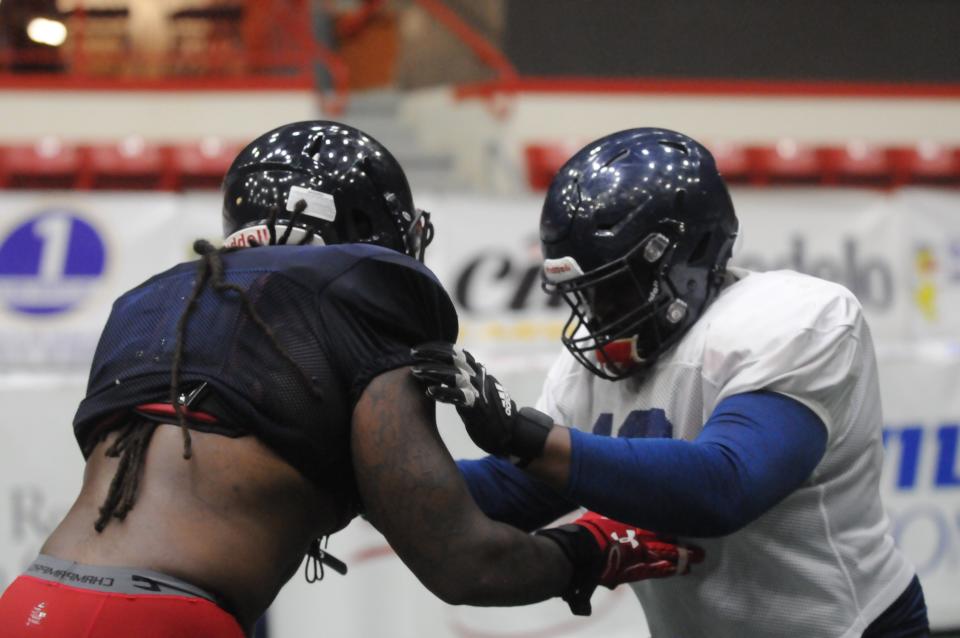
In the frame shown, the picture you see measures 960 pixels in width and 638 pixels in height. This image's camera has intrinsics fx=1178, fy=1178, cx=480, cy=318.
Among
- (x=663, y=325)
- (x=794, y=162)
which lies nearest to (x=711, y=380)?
(x=663, y=325)

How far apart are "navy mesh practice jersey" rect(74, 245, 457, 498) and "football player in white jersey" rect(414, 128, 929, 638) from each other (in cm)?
9

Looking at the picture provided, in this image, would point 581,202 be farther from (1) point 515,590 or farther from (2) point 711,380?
(1) point 515,590

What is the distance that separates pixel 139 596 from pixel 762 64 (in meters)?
8.17

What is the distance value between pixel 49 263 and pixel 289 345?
2.84m

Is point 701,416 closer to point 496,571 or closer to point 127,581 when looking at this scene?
point 496,571

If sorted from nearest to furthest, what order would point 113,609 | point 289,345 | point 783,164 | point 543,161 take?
point 113,609, point 289,345, point 543,161, point 783,164

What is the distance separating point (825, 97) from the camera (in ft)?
27.3

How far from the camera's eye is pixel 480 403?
165 cm

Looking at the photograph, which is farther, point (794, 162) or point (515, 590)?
point (794, 162)

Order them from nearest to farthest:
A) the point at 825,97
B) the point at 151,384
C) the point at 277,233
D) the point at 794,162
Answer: the point at 151,384
the point at 277,233
the point at 794,162
the point at 825,97

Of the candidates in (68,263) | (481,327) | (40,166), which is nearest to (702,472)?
(481,327)

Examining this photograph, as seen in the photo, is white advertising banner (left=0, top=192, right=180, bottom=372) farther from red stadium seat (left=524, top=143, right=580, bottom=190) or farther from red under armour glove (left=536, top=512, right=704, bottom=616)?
red stadium seat (left=524, top=143, right=580, bottom=190)

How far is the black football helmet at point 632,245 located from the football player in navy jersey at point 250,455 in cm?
37

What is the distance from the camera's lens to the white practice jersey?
1.85 metres
